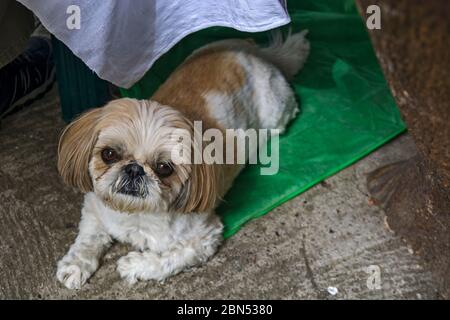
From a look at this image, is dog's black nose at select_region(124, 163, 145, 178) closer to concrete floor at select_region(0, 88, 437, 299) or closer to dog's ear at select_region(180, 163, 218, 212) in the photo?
dog's ear at select_region(180, 163, 218, 212)

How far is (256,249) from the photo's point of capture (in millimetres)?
2578

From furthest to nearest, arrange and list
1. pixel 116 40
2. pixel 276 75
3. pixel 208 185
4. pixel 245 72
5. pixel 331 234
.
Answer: pixel 276 75, pixel 245 72, pixel 331 234, pixel 116 40, pixel 208 185

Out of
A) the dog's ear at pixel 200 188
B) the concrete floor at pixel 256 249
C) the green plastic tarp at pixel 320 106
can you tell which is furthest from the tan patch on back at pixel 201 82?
the concrete floor at pixel 256 249

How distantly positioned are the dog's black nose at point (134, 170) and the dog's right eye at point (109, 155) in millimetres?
81

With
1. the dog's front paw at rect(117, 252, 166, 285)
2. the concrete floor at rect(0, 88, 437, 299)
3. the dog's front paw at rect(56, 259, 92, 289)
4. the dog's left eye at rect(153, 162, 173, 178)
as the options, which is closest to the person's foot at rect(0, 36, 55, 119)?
the concrete floor at rect(0, 88, 437, 299)

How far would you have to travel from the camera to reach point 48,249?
250 cm

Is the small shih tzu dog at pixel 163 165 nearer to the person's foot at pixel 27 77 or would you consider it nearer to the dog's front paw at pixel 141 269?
the dog's front paw at pixel 141 269

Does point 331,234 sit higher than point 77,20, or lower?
lower

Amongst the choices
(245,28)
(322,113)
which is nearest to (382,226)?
(322,113)

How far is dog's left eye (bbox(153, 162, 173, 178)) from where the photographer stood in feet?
6.97

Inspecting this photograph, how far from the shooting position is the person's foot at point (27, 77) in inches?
121

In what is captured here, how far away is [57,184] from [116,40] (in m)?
0.75

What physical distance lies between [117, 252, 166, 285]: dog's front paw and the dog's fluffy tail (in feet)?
4.29
